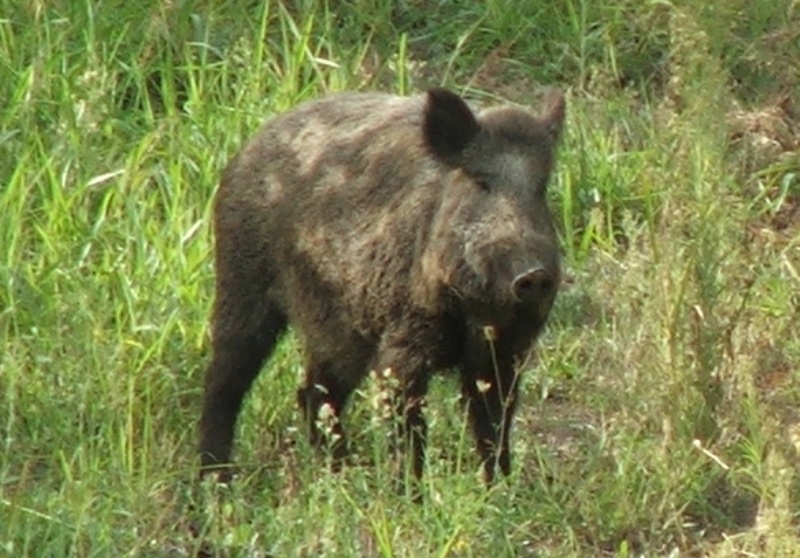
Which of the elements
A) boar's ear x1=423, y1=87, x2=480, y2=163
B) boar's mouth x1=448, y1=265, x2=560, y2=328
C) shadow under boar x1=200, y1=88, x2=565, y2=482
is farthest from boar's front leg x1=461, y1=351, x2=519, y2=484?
boar's ear x1=423, y1=87, x2=480, y2=163

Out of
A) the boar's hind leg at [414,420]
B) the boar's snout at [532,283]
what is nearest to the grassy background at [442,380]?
the boar's hind leg at [414,420]

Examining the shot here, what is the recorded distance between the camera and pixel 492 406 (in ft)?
23.0

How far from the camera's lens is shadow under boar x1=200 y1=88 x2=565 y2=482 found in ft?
22.3

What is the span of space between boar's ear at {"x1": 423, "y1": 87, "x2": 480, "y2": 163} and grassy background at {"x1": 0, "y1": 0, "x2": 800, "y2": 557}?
0.67 meters

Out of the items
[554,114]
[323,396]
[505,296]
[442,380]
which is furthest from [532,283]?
[323,396]

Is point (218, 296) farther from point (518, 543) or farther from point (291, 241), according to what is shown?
point (518, 543)

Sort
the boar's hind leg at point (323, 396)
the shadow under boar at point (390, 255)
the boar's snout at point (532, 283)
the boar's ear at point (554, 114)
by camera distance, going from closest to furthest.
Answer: the boar's snout at point (532, 283)
the shadow under boar at point (390, 255)
the boar's ear at point (554, 114)
the boar's hind leg at point (323, 396)

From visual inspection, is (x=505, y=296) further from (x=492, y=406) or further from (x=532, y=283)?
(x=492, y=406)

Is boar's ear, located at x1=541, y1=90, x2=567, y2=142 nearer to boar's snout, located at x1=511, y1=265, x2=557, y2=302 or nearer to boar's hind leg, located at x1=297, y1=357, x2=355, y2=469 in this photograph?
boar's snout, located at x1=511, y1=265, x2=557, y2=302

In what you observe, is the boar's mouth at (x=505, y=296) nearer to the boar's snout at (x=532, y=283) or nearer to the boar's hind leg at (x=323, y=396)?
the boar's snout at (x=532, y=283)

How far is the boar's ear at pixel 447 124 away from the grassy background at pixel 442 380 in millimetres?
668

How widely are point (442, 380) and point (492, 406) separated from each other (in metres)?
0.57

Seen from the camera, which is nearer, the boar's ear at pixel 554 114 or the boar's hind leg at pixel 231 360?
the boar's ear at pixel 554 114

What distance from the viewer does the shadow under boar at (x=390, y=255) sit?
679 cm
